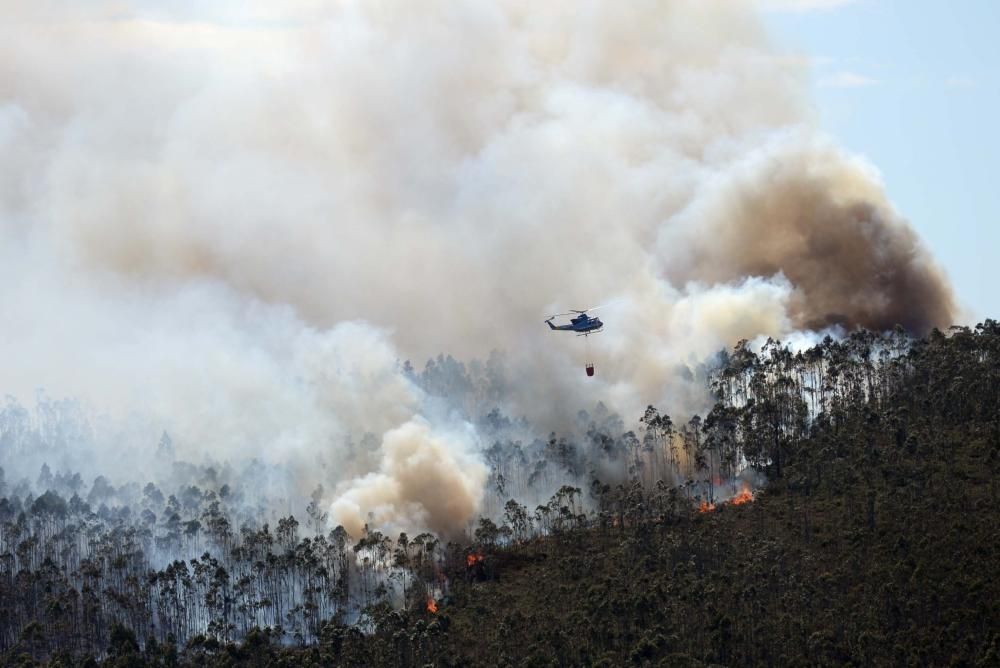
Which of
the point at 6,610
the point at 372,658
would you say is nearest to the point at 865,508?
the point at 372,658

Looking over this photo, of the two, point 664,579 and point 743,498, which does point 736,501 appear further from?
point 664,579

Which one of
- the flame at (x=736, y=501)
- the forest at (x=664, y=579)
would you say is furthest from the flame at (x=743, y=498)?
the forest at (x=664, y=579)

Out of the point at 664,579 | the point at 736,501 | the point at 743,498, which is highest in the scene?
the point at 743,498

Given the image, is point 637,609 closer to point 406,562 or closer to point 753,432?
point 406,562

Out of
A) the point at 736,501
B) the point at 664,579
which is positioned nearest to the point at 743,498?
the point at 736,501

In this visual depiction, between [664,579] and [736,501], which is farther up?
[736,501]

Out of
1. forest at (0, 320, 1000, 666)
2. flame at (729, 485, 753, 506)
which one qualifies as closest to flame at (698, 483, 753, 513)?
flame at (729, 485, 753, 506)

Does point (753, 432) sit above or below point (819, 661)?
above

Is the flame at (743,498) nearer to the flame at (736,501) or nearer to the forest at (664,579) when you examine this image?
the flame at (736,501)
